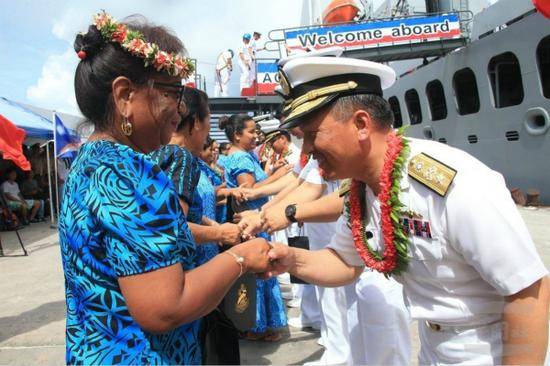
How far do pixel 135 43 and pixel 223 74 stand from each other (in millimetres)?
15409

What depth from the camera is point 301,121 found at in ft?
5.59

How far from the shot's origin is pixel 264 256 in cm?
168

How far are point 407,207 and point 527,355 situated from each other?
59 centimetres

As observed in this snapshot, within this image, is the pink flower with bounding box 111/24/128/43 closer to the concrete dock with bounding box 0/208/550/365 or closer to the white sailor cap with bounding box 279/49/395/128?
the white sailor cap with bounding box 279/49/395/128

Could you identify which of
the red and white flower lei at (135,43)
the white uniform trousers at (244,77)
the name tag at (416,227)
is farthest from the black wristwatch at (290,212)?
the white uniform trousers at (244,77)

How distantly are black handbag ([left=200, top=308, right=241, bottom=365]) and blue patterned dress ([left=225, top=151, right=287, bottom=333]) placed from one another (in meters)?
1.70

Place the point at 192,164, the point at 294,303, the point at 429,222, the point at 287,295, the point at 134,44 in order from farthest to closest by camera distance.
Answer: the point at 287,295 → the point at 294,303 → the point at 192,164 → the point at 429,222 → the point at 134,44

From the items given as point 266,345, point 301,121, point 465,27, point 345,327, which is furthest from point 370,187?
point 465,27

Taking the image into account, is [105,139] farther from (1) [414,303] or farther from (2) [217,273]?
(1) [414,303]

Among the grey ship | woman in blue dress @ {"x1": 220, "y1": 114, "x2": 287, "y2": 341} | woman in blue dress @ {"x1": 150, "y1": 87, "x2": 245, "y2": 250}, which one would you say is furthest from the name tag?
the grey ship

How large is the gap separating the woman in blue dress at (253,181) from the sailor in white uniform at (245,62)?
38.3 feet

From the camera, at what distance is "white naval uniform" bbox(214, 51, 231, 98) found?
52.6 ft

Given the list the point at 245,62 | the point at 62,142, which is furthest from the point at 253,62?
the point at 62,142

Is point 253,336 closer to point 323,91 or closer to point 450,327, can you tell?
point 450,327
